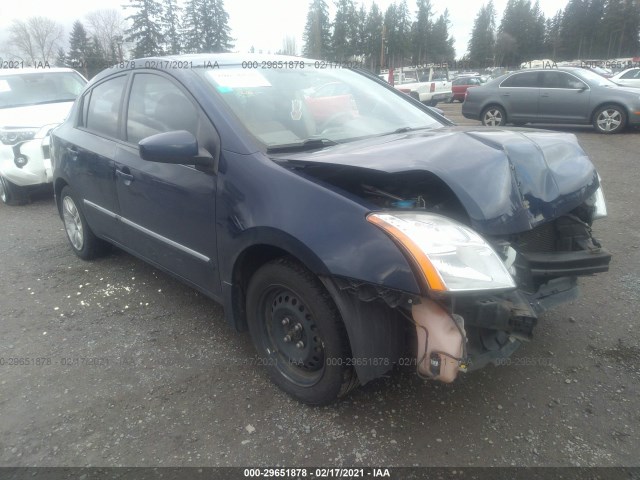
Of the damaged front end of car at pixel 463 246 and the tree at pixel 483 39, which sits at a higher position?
the tree at pixel 483 39

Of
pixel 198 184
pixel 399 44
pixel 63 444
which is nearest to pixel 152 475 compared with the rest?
pixel 63 444

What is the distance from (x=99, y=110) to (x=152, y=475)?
9.23 feet

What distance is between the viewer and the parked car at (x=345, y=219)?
6.18 feet

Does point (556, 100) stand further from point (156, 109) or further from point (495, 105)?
point (156, 109)

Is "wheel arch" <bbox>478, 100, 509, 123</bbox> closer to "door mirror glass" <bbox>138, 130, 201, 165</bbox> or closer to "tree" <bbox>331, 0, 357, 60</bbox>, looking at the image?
"door mirror glass" <bbox>138, 130, 201, 165</bbox>

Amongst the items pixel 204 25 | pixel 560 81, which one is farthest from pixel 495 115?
pixel 204 25

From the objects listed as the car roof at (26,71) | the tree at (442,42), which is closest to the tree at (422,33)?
the tree at (442,42)

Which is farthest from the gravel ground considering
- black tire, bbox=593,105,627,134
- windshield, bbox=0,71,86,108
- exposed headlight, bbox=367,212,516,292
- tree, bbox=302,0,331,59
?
tree, bbox=302,0,331,59

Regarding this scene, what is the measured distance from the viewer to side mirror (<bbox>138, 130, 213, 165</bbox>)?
2412 millimetres

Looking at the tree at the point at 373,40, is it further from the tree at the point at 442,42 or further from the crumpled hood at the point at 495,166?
the crumpled hood at the point at 495,166

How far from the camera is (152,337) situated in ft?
10.2

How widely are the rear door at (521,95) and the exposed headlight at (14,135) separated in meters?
10.1

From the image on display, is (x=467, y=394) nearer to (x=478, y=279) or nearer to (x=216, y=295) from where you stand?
(x=478, y=279)

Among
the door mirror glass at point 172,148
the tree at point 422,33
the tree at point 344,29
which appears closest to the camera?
the door mirror glass at point 172,148
